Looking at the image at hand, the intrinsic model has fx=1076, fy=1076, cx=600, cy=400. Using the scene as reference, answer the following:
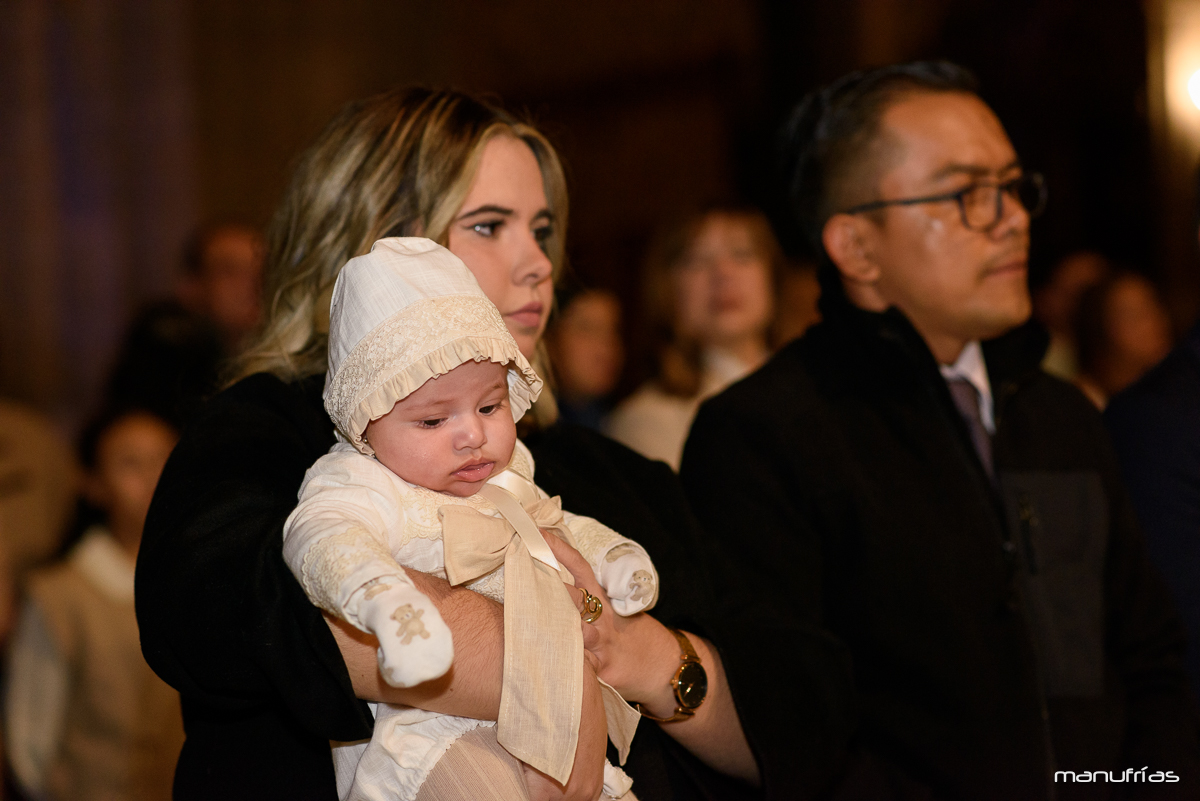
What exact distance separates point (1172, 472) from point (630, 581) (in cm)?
175

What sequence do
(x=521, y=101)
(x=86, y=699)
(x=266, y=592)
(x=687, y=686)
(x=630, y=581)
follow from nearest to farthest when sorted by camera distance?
1. (x=266, y=592)
2. (x=630, y=581)
3. (x=687, y=686)
4. (x=86, y=699)
5. (x=521, y=101)

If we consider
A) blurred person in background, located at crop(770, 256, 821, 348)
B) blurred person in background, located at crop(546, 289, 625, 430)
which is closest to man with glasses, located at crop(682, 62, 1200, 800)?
blurred person in background, located at crop(770, 256, 821, 348)

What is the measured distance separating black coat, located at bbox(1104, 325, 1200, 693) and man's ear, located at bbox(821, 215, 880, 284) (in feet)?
2.67

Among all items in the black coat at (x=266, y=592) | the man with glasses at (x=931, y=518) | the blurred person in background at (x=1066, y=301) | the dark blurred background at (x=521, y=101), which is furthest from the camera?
the dark blurred background at (x=521, y=101)

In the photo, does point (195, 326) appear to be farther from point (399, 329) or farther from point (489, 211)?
point (399, 329)

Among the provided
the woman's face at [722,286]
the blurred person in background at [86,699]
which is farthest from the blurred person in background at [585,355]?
the blurred person in background at [86,699]

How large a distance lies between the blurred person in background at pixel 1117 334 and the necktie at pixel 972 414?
311cm

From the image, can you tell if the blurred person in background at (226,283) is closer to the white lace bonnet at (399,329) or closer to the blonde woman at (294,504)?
the blonde woman at (294,504)

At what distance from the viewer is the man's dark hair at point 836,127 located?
2.84m

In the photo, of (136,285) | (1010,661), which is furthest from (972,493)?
(136,285)

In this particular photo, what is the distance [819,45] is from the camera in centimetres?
816

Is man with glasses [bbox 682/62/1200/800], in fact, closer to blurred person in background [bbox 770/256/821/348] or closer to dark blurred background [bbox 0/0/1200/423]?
blurred person in background [bbox 770/256/821/348]

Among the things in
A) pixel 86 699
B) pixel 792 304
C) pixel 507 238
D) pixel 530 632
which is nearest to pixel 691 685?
pixel 530 632

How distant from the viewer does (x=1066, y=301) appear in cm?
679
